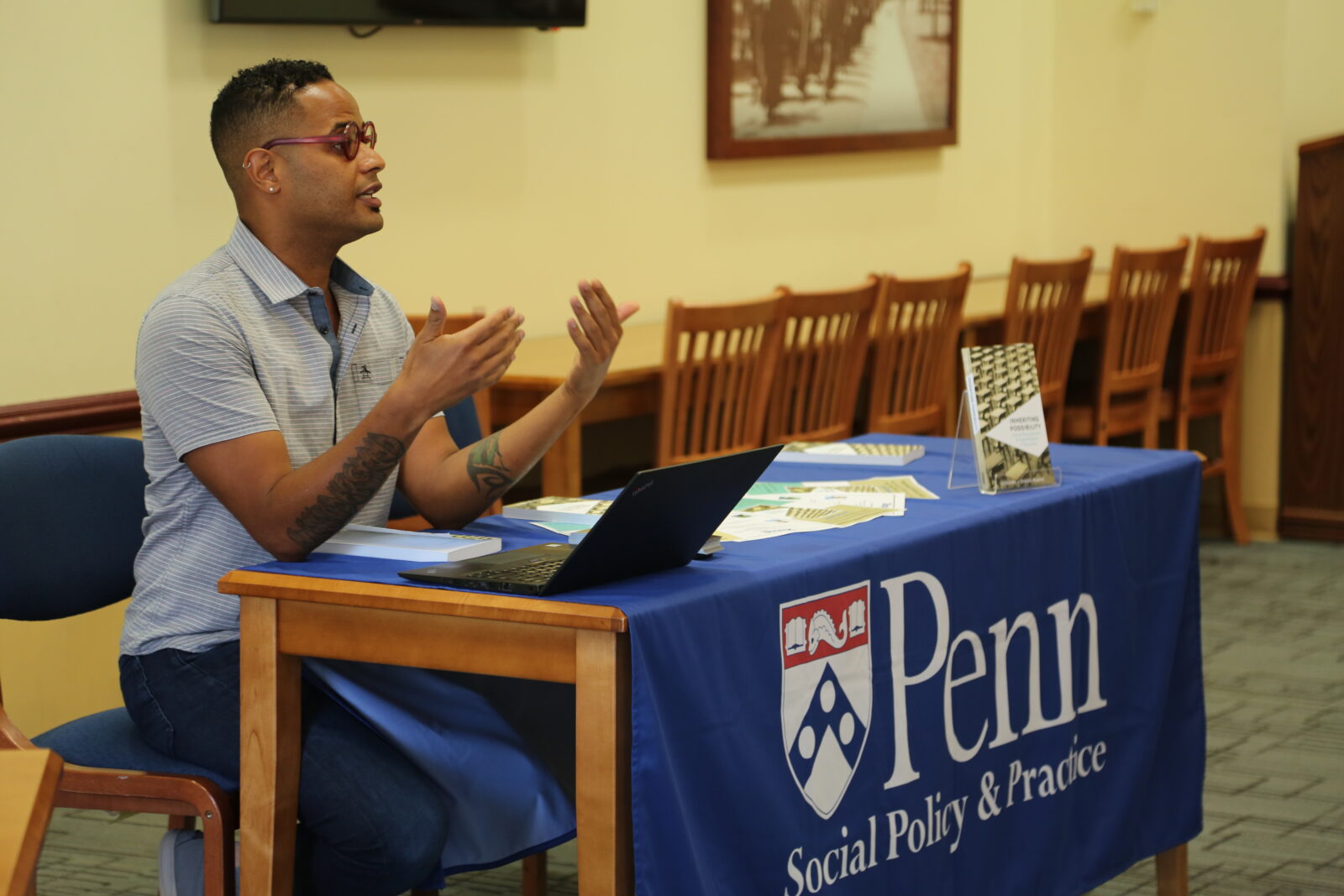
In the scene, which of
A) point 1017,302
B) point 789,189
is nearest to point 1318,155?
point 1017,302

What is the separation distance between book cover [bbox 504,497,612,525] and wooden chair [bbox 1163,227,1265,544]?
3.40 meters

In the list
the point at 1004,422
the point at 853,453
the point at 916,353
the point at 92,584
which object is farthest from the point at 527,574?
the point at 916,353

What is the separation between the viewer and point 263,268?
6.99ft

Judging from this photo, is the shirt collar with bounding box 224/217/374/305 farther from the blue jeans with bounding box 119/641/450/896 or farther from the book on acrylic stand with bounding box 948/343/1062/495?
the book on acrylic stand with bounding box 948/343/1062/495

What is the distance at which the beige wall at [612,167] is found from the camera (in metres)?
3.45

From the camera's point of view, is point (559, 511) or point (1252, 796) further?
point (1252, 796)

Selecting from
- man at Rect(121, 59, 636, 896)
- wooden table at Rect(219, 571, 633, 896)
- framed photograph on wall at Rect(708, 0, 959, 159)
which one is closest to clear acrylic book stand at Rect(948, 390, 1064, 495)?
man at Rect(121, 59, 636, 896)

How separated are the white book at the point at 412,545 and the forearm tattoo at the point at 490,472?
0.18m

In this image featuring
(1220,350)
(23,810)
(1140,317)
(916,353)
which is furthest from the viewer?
(1220,350)

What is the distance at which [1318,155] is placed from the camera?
548 centimetres

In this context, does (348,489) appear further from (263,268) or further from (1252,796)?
(1252,796)

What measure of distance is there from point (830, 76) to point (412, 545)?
12.3 ft

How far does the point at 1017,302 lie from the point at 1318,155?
4.65ft

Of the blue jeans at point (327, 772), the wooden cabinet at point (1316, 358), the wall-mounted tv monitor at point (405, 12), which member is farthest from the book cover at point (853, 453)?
the wooden cabinet at point (1316, 358)
